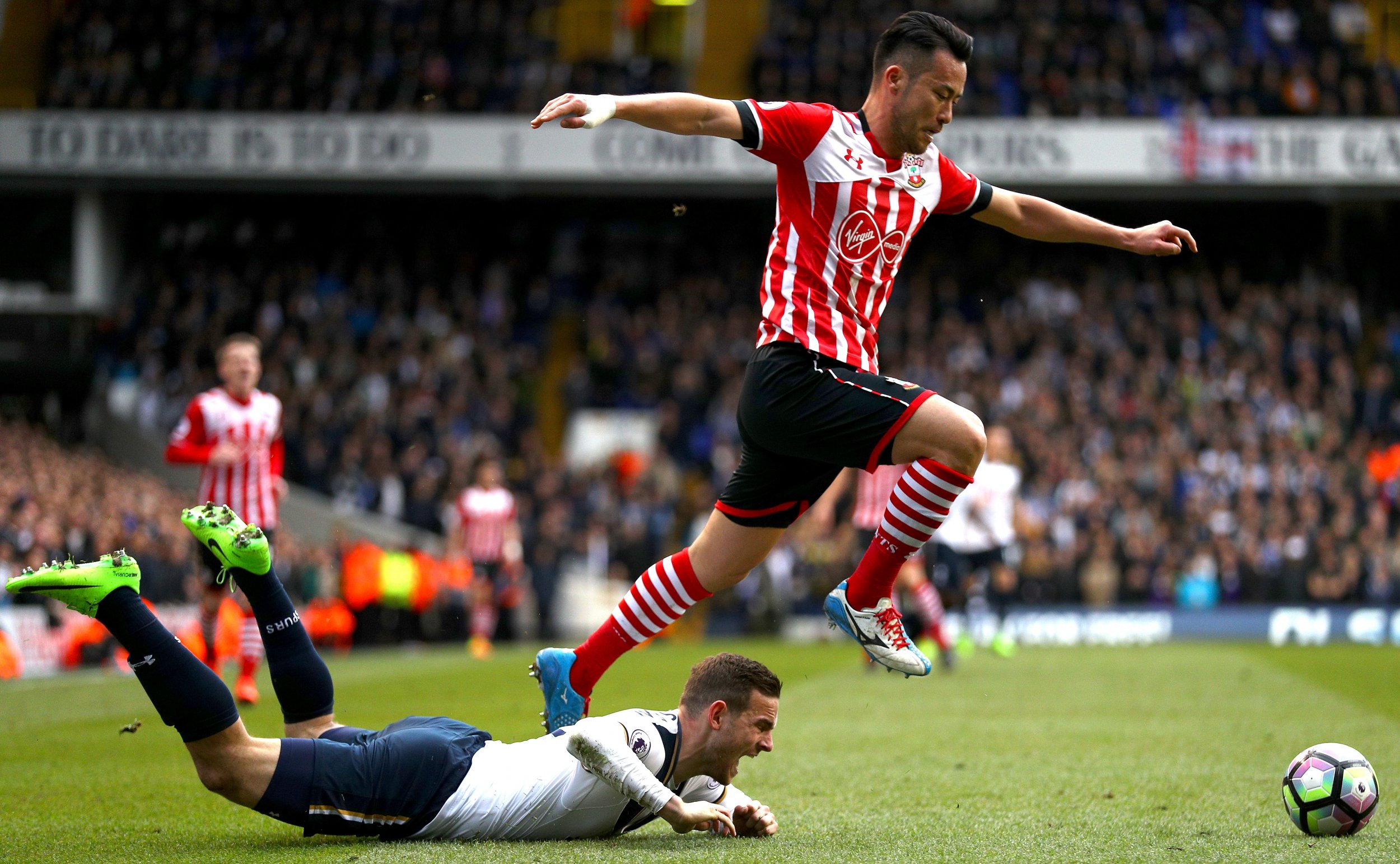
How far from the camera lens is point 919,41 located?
16.0 feet

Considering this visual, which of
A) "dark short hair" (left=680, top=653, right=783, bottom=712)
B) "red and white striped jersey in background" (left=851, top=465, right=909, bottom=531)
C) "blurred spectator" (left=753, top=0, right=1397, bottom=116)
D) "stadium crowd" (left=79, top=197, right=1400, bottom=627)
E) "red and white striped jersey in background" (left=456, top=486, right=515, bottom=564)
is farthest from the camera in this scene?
"blurred spectator" (left=753, top=0, right=1397, bottom=116)

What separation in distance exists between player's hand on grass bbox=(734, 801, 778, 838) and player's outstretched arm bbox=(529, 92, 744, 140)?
6.79 feet

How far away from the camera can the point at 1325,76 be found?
1001 inches

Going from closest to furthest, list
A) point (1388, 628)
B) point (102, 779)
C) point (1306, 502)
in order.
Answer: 1. point (102, 779)
2. point (1388, 628)
3. point (1306, 502)

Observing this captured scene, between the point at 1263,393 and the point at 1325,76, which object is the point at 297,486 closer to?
the point at 1263,393

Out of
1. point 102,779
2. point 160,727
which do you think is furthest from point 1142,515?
point 102,779

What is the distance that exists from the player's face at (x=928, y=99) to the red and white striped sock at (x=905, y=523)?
1.12m

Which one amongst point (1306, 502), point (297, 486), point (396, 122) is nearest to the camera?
point (1306, 502)

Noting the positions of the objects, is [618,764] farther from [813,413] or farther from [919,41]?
[919,41]

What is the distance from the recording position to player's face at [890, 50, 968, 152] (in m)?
4.89

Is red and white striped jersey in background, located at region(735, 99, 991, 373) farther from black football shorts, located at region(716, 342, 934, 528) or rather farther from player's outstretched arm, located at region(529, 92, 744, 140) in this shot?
player's outstretched arm, located at region(529, 92, 744, 140)

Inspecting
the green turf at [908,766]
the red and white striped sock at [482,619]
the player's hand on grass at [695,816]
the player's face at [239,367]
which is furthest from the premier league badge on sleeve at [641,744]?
the red and white striped sock at [482,619]

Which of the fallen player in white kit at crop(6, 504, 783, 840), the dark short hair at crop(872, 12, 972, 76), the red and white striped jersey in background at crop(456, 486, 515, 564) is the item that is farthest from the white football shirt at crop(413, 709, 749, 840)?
the red and white striped jersey in background at crop(456, 486, 515, 564)

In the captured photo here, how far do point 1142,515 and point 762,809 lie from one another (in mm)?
17419
